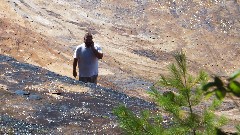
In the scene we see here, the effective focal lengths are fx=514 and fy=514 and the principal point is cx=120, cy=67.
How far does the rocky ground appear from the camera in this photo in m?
8.56

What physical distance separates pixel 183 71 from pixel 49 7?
18.1 metres

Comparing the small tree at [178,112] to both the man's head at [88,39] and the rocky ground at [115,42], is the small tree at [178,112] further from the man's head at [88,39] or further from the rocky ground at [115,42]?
the man's head at [88,39]

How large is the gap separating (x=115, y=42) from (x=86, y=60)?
907cm

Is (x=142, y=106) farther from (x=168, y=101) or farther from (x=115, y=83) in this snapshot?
(x=115, y=83)

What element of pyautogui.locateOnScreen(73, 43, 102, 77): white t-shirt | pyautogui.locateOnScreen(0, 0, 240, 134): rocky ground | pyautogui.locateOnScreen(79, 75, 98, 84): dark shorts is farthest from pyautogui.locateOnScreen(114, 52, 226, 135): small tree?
pyautogui.locateOnScreen(79, 75, 98, 84): dark shorts

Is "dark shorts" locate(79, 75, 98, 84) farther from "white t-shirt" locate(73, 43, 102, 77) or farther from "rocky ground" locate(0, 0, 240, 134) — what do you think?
"rocky ground" locate(0, 0, 240, 134)

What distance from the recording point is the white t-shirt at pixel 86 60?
9.21 m

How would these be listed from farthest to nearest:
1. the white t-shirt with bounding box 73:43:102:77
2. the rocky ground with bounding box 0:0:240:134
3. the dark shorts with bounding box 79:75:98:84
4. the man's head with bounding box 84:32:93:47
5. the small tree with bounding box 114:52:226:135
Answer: the dark shorts with bounding box 79:75:98:84, the white t-shirt with bounding box 73:43:102:77, the man's head with bounding box 84:32:93:47, the rocky ground with bounding box 0:0:240:134, the small tree with bounding box 114:52:226:135

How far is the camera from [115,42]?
18.3 metres

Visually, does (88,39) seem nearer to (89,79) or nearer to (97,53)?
(97,53)

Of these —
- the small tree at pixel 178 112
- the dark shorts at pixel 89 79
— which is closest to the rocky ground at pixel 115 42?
the dark shorts at pixel 89 79

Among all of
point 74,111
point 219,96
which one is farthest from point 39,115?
point 219,96

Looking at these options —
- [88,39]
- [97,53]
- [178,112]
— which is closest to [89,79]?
[97,53]

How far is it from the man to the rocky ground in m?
0.38
